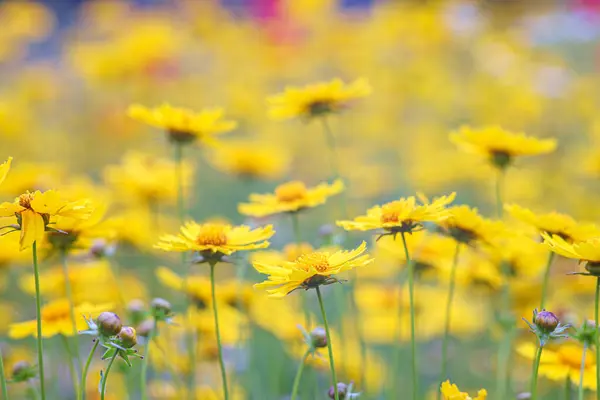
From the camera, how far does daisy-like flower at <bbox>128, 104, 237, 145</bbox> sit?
1.23 meters

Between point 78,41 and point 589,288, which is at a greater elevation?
point 78,41

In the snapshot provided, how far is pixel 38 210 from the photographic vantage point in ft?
2.64

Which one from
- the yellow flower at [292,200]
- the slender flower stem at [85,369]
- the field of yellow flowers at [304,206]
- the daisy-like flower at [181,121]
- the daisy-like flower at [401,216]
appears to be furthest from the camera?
the daisy-like flower at [181,121]

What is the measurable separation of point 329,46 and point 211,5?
3.06ft

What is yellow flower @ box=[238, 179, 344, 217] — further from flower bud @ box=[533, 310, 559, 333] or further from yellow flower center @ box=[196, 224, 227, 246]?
flower bud @ box=[533, 310, 559, 333]

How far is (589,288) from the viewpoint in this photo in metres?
1.39

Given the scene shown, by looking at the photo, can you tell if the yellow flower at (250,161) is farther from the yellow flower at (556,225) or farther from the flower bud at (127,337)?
the flower bud at (127,337)

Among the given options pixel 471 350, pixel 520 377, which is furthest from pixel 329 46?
pixel 520 377

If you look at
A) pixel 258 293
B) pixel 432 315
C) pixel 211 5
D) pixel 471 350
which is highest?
pixel 211 5

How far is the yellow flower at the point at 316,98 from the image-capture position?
129 cm

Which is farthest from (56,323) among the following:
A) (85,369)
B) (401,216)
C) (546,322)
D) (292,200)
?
(546,322)

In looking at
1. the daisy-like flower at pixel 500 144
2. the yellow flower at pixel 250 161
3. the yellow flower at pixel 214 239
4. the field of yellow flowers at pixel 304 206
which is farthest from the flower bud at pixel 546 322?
the yellow flower at pixel 250 161

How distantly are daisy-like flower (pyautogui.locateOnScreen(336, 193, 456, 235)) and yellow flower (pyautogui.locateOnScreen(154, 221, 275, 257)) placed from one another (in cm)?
13

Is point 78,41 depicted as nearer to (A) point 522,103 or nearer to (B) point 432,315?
(A) point 522,103
